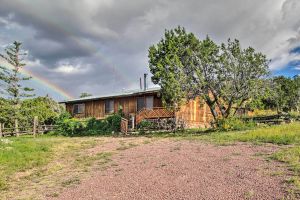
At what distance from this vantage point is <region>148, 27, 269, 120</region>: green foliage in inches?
1139

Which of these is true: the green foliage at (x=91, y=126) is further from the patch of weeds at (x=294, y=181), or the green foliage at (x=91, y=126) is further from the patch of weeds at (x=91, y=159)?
the patch of weeds at (x=294, y=181)

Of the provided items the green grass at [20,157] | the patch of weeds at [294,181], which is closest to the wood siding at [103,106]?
the green grass at [20,157]

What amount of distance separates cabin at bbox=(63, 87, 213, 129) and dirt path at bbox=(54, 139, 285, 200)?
1808 cm

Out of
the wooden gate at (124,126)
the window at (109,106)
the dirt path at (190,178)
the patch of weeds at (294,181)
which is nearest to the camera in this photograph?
the patch of weeds at (294,181)

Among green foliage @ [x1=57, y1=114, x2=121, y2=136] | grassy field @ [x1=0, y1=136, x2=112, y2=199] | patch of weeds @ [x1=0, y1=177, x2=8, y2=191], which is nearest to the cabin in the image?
green foliage @ [x1=57, y1=114, x2=121, y2=136]

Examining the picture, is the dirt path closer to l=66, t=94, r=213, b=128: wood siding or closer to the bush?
the bush

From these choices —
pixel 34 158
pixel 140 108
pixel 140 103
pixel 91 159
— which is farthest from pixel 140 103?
pixel 91 159

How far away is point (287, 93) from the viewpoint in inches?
2199

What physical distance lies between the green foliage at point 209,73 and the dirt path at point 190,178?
540 inches

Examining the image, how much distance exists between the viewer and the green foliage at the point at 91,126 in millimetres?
35438

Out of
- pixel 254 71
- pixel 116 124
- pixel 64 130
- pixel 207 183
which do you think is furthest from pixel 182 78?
pixel 207 183

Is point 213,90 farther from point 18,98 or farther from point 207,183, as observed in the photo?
point 18,98

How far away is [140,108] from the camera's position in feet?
131

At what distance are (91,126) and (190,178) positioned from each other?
26.6 metres
